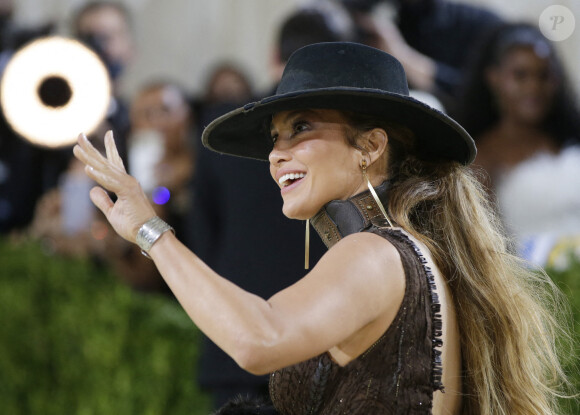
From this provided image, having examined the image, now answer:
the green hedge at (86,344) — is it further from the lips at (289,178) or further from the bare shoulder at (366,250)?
the bare shoulder at (366,250)

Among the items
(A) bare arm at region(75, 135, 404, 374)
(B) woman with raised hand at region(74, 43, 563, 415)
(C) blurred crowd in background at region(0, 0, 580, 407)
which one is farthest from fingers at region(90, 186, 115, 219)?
(C) blurred crowd in background at region(0, 0, 580, 407)

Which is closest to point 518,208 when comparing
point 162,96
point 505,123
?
point 505,123

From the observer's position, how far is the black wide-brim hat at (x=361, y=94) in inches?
89.6

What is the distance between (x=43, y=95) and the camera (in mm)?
5781

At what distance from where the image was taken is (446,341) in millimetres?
2283

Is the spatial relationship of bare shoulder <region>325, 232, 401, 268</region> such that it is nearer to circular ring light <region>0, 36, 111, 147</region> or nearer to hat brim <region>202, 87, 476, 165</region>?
hat brim <region>202, 87, 476, 165</region>

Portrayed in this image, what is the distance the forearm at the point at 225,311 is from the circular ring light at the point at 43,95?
155 inches

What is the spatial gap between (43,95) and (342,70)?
3.84 metres

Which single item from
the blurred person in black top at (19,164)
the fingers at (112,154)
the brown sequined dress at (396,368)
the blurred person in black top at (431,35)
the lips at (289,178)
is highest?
the blurred person in black top at (19,164)

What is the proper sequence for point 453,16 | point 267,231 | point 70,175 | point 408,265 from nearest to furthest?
1. point 408,265
2. point 267,231
3. point 453,16
4. point 70,175

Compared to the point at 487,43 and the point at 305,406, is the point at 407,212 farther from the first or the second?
the point at 487,43

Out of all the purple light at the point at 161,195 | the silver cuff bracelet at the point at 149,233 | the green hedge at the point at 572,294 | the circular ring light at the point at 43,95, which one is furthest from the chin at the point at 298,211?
the circular ring light at the point at 43,95

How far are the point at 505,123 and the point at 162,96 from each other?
7.04ft

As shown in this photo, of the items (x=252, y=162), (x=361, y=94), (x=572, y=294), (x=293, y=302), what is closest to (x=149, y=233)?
(x=293, y=302)
